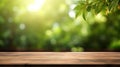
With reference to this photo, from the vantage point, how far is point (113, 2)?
5.32ft

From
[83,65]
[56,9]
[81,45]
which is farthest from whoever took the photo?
[56,9]

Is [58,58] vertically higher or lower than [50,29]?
higher

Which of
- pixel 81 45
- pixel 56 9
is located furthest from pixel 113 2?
pixel 56 9

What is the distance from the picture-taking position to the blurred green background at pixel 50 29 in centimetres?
585

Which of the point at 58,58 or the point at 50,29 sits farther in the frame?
the point at 50,29

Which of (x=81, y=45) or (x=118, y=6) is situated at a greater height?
(x=118, y=6)

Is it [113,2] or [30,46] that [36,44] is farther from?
[113,2]

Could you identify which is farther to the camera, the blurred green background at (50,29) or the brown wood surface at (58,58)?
the blurred green background at (50,29)

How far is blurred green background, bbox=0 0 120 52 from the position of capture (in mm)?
5852

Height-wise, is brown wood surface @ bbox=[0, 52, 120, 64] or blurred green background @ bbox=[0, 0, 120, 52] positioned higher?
brown wood surface @ bbox=[0, 52, 120, 64]

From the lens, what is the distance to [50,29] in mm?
5988

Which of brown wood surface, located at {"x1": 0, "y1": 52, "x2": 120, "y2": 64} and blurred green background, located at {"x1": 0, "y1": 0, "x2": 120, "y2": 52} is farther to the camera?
blurred green background, located at {"x1": 0, "y1": 0, "x2": 120, "y2": 52}

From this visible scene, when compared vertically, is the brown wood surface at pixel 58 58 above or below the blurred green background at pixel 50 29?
above

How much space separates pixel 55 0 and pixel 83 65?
4.74 meters
